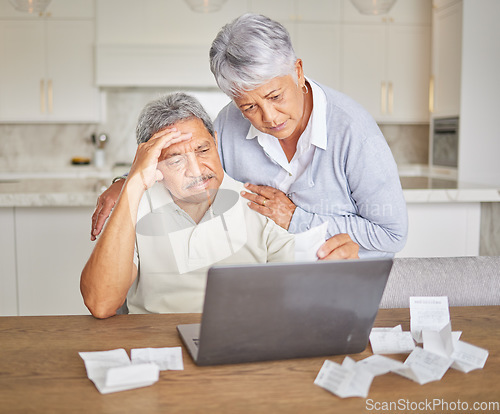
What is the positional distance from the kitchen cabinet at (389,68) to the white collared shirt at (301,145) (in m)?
3.41

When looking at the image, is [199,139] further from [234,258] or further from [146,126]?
[234,258]

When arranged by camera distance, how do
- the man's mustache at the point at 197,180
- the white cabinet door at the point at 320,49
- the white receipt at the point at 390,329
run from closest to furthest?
the white receipt at the point at 390,329
the man's mustache at the point at 197,180
the white cabinet door at the point at 320,49

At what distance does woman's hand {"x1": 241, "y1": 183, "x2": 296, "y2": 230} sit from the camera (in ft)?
5.73

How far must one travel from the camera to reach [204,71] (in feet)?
15.7

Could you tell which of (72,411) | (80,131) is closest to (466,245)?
(72,411)

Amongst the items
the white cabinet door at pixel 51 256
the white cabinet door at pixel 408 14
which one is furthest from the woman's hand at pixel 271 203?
the white cabinet door at pixel 408 14

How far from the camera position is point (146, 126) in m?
1.58

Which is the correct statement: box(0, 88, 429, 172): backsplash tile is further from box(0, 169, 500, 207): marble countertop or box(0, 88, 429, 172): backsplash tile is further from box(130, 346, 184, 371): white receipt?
box(130, 346, 184, 371): white receipt

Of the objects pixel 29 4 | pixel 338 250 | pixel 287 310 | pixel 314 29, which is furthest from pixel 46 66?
pixel 287 310

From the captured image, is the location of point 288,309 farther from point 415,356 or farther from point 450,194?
point 450,194

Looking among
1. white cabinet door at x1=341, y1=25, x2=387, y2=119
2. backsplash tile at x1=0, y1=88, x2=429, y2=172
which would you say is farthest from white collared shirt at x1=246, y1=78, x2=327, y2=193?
backsplash tile at x1=0, y1=88, x2=429, y2=172

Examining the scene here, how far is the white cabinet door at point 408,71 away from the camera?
5.13 m

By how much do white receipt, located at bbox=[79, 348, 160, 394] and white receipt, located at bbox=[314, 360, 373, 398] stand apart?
28 centimetres

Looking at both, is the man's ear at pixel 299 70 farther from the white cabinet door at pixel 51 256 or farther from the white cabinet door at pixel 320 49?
the white cabinet door at pixel 320 49
